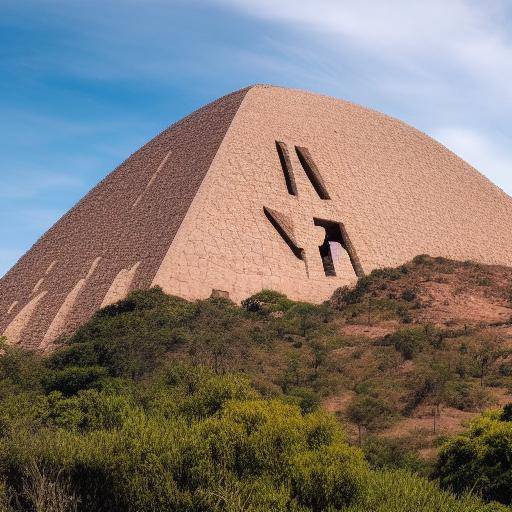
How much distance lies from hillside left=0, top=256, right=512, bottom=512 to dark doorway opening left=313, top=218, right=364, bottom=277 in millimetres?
1175

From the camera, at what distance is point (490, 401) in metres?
23.6

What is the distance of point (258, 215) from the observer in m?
38.0

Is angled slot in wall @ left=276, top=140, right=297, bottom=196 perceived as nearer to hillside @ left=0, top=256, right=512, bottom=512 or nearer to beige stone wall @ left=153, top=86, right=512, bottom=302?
beige stone wall @ left=153, top=86, right=512, bottom=302

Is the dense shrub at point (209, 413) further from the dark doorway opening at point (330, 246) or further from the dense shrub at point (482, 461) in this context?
the dark doorway opening at point (330, 246)

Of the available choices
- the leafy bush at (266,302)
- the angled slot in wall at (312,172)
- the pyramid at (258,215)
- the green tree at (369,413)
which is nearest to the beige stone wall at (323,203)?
the pyramid at (258,215)

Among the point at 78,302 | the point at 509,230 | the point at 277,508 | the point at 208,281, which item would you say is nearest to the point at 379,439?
the point at 277,508

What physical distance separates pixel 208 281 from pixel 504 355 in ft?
37.9

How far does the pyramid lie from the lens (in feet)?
116

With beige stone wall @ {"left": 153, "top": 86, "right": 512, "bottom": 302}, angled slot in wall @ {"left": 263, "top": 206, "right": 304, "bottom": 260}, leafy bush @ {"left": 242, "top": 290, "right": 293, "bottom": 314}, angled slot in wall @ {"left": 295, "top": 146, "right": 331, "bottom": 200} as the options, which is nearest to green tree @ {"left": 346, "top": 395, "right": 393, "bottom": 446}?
leafy bush @ {"left": 242, "top": 290, "right": 293, "bottom": 314}

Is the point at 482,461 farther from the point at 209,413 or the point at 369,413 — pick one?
the point at 369,413

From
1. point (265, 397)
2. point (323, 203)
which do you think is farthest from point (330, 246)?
point (265, 397)

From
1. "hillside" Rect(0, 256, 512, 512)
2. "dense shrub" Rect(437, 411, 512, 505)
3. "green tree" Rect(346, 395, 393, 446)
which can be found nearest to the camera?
"hillside" Rect(0, 256, 512, 512)

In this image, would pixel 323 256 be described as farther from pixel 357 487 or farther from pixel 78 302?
pixel 357 487

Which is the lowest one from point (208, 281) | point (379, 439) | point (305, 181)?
point (379, 439)
